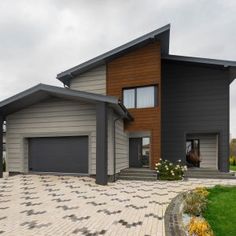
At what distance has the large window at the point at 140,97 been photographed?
15.4m

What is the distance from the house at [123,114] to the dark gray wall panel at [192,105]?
0.06 meters

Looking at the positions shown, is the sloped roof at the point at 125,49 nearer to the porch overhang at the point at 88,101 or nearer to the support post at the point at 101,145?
the porch overhang at the point at 88,101

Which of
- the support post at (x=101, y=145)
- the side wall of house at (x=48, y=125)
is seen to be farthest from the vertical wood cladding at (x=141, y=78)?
the support post at (x=101, y=145)

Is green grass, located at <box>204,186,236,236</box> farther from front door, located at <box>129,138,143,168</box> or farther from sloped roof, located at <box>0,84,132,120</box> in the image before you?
front door, located at <box>129,138,143,168</box>

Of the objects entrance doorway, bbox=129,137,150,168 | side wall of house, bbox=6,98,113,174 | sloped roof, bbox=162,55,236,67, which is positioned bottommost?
entrance doorway, bbox=129,137,150,168

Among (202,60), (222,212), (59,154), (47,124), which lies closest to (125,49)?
(202,60)

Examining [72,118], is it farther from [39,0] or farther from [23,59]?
[23,59]

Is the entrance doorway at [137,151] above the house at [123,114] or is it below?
below

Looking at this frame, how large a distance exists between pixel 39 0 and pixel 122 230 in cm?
981

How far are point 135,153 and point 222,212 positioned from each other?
10865mm

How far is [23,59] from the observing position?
26.5 meters

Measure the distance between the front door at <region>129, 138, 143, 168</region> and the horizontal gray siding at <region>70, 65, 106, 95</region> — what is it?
4.07 meters

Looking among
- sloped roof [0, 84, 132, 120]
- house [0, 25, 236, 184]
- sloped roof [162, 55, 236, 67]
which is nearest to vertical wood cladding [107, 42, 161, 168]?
house [0, 25, 236, 184]

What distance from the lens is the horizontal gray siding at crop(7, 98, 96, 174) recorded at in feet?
43.2
